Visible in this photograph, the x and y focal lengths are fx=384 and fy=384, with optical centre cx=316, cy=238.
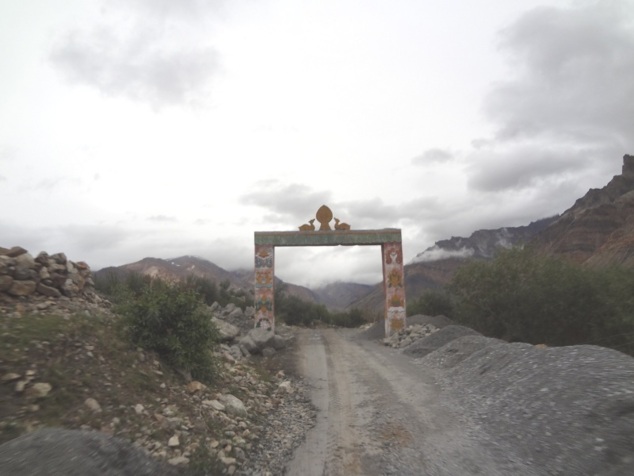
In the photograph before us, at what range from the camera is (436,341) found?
47.5 feet

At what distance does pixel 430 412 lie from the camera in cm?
717

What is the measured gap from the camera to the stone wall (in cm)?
680

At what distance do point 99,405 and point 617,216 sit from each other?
242ft

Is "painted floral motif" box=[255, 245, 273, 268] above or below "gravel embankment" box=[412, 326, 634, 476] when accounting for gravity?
above

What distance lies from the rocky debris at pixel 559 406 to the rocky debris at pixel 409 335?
7.84m

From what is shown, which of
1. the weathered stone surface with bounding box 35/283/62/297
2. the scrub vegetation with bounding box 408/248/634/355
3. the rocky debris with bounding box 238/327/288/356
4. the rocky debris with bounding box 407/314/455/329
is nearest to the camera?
the weathered stone surface with bounding box 35/283/62/297

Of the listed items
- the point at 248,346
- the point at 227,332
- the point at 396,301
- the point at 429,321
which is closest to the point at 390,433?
the point at 248,346

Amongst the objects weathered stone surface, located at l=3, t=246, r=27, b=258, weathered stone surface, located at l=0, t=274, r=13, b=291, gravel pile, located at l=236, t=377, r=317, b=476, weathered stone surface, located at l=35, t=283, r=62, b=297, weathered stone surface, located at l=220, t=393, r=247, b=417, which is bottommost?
gravel pile, located at l=236, t=377, r=317, b=476

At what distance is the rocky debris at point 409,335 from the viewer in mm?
16984

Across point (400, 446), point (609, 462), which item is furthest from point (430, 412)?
point (609, 462)

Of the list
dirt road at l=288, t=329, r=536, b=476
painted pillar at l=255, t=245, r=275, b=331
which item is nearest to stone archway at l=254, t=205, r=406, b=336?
painted pillar at l=255, t=245, r=275, b=331

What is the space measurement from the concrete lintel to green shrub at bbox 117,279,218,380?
11.9m

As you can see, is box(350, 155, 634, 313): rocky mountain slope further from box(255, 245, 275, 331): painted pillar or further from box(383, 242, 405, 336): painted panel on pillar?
box(255, 245, 275, 331): painted pillar

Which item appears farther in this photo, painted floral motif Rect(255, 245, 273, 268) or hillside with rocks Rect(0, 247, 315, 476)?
painted floral motif Rect(255, 245, 273, 268)
